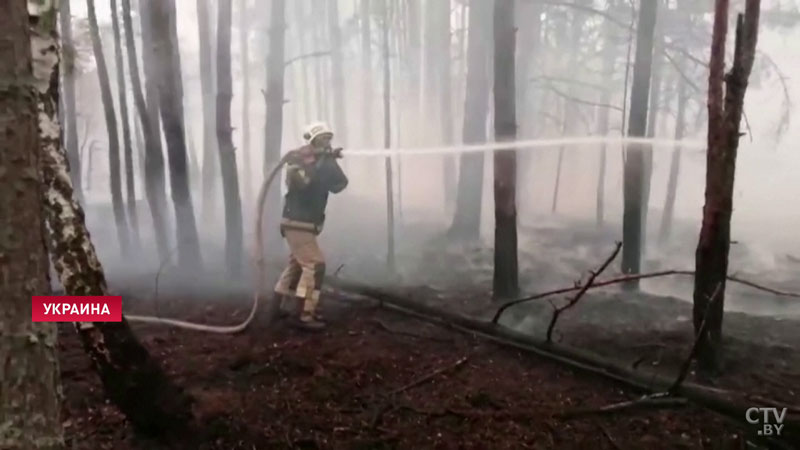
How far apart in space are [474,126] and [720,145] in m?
8.82

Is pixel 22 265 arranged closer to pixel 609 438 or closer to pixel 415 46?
pixel 609 438

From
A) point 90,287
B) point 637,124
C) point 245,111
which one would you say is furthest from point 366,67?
point 90,287

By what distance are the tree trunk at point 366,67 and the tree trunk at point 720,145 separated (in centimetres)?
1700

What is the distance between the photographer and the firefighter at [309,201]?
21.1ft

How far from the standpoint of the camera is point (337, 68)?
22.8m

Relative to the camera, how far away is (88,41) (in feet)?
46.2

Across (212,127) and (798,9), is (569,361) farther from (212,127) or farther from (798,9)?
(212,127)

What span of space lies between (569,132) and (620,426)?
17.5 metres

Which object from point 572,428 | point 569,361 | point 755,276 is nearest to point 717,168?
point 569,361

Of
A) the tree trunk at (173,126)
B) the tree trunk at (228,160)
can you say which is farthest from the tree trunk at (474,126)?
the tree trunk at (173,126)

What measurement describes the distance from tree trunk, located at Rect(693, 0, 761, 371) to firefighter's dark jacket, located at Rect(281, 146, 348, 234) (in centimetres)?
337

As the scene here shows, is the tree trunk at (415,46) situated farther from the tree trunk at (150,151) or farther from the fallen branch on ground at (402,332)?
the fallen branch on ground at (402,332)

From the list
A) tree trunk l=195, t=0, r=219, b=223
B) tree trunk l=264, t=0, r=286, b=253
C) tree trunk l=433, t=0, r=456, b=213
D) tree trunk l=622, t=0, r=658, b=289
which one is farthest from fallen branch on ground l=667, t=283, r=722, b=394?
tree trunk l=195, t=0, r=219, b=223

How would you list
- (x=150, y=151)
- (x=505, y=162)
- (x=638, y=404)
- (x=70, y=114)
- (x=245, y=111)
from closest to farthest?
1. (x=638, y=404)
2. (x=505, y=162)
3. (x=150, y=151)
4. (x=70, y=114)
5. (x=245, y=111)
